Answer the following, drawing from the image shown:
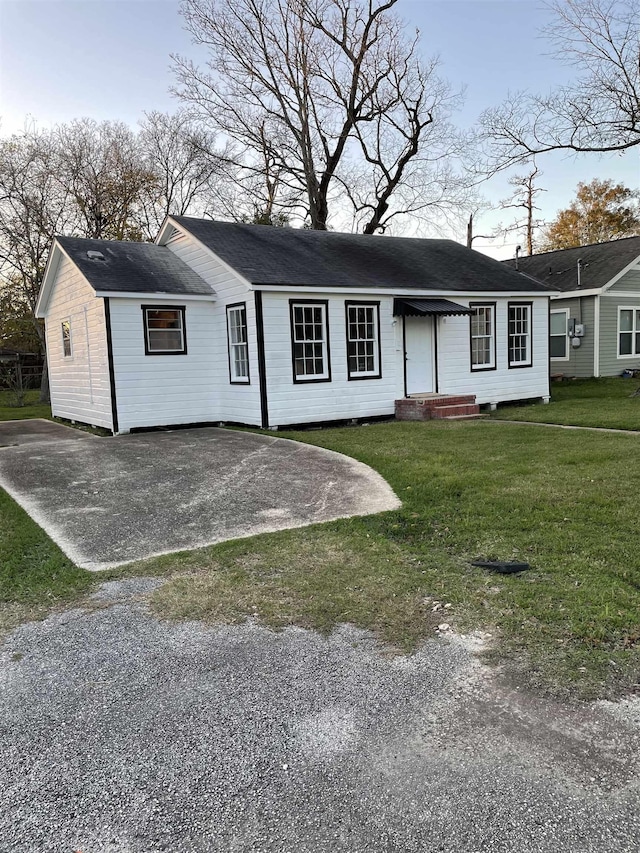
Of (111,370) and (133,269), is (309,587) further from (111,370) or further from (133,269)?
(133,269)

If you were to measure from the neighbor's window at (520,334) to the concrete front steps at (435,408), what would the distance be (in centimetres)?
266

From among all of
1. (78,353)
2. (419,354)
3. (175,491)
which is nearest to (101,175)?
(78,353)

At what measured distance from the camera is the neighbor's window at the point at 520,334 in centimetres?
1526

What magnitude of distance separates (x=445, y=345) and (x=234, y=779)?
12705 millimetres

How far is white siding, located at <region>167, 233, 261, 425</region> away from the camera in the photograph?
1196 centimetres

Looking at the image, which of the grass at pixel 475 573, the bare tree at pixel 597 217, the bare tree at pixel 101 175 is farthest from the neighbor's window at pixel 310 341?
the bare tree at pixel 597 217

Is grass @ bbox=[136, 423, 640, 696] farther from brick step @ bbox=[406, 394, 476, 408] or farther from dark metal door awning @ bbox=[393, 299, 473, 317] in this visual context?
dark metal door awning @ bbox=[393, 299, 473, 317]

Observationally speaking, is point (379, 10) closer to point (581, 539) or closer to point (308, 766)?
point (581, 539)

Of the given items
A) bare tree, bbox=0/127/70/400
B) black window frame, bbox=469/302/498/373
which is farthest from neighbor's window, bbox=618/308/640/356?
bare tree, bbox=0/127/70/400

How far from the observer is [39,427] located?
14.6m

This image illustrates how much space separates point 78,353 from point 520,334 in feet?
35.6

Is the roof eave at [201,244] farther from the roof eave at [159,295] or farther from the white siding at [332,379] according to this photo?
the roof eave at [159,295]

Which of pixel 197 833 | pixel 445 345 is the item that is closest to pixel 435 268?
pixel 445 345

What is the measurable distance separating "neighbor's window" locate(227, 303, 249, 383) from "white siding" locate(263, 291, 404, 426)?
71cm
